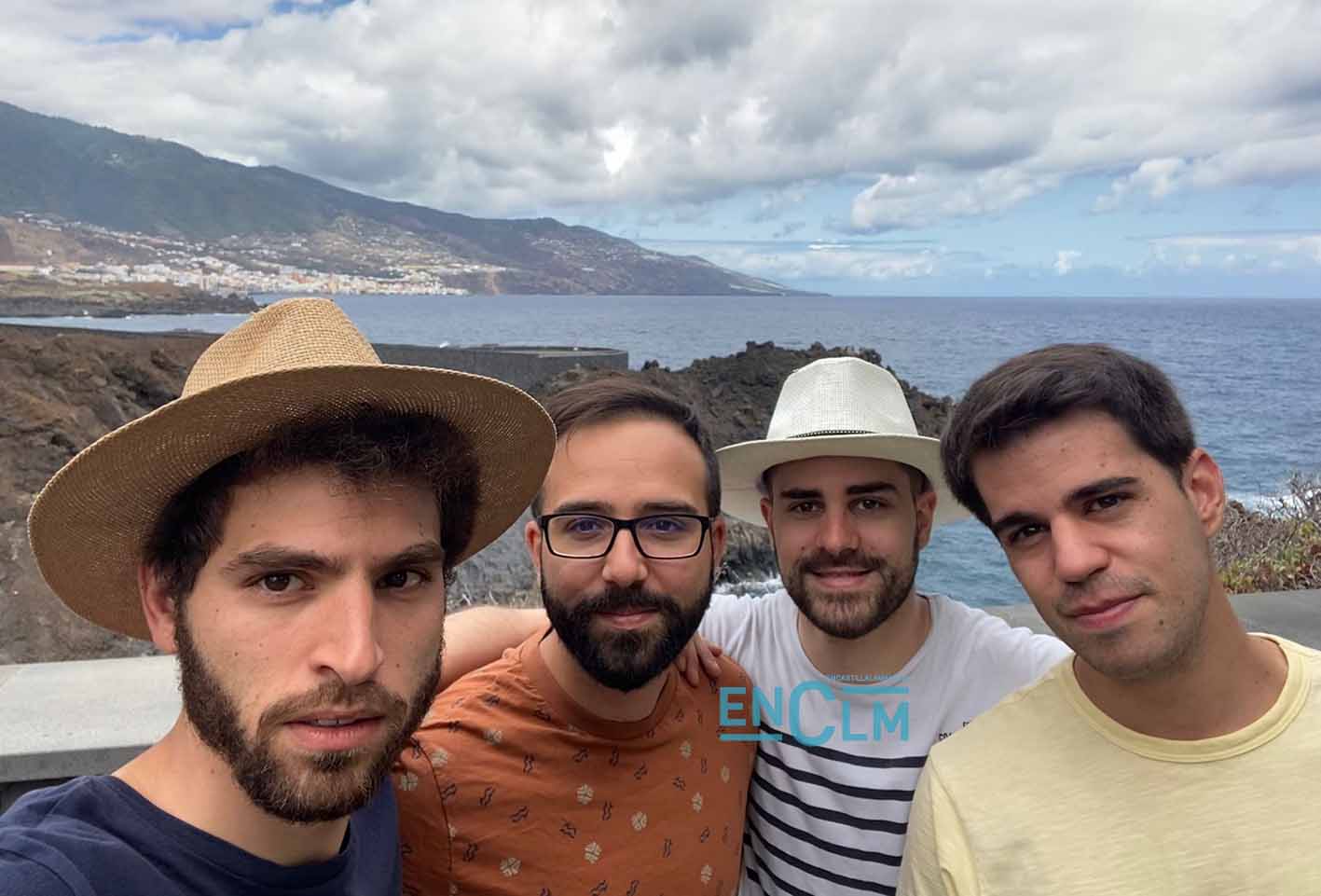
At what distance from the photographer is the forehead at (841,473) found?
2848mm

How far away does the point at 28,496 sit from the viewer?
13.5m

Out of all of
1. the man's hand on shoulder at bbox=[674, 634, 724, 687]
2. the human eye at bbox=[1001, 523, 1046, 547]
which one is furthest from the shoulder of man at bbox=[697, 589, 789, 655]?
the human eye at bbox=[1001, 523, 1046, 547]

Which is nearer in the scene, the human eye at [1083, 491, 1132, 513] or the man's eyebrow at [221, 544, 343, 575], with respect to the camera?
the man's eyebrow at [221, 544, 343, 575]

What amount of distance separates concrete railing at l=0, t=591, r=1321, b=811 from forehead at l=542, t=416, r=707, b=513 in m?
1.98

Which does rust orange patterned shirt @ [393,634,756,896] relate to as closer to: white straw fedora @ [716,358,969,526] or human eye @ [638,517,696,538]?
human eye @ [638,517,696,538]

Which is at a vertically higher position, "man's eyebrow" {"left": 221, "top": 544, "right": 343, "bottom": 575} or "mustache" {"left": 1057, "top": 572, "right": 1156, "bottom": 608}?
"man's eyebrow" {"left": 221, "top": 544, "right": 343, "bottom": 575}

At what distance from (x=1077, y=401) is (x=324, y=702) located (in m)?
1.77

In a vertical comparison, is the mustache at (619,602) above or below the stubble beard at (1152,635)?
below

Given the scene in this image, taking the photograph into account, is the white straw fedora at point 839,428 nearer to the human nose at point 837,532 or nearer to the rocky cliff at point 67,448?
the human nose at point 837,532

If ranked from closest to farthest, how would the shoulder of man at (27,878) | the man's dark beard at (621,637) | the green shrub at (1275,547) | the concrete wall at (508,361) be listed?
the shoulder of man at (27,878), the man's dark beard at (621,637), the green shrub at (1275,547), the concrete wall at (508,361)

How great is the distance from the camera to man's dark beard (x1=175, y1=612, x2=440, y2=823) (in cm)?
163

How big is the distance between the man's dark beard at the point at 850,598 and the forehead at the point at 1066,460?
560 millimetres

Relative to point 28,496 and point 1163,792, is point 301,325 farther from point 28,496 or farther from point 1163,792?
point 28,496

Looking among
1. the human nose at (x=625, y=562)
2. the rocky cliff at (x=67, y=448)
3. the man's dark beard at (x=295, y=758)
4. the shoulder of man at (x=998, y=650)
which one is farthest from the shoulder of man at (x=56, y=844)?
the rocky cliff at (x=67, y=448)
